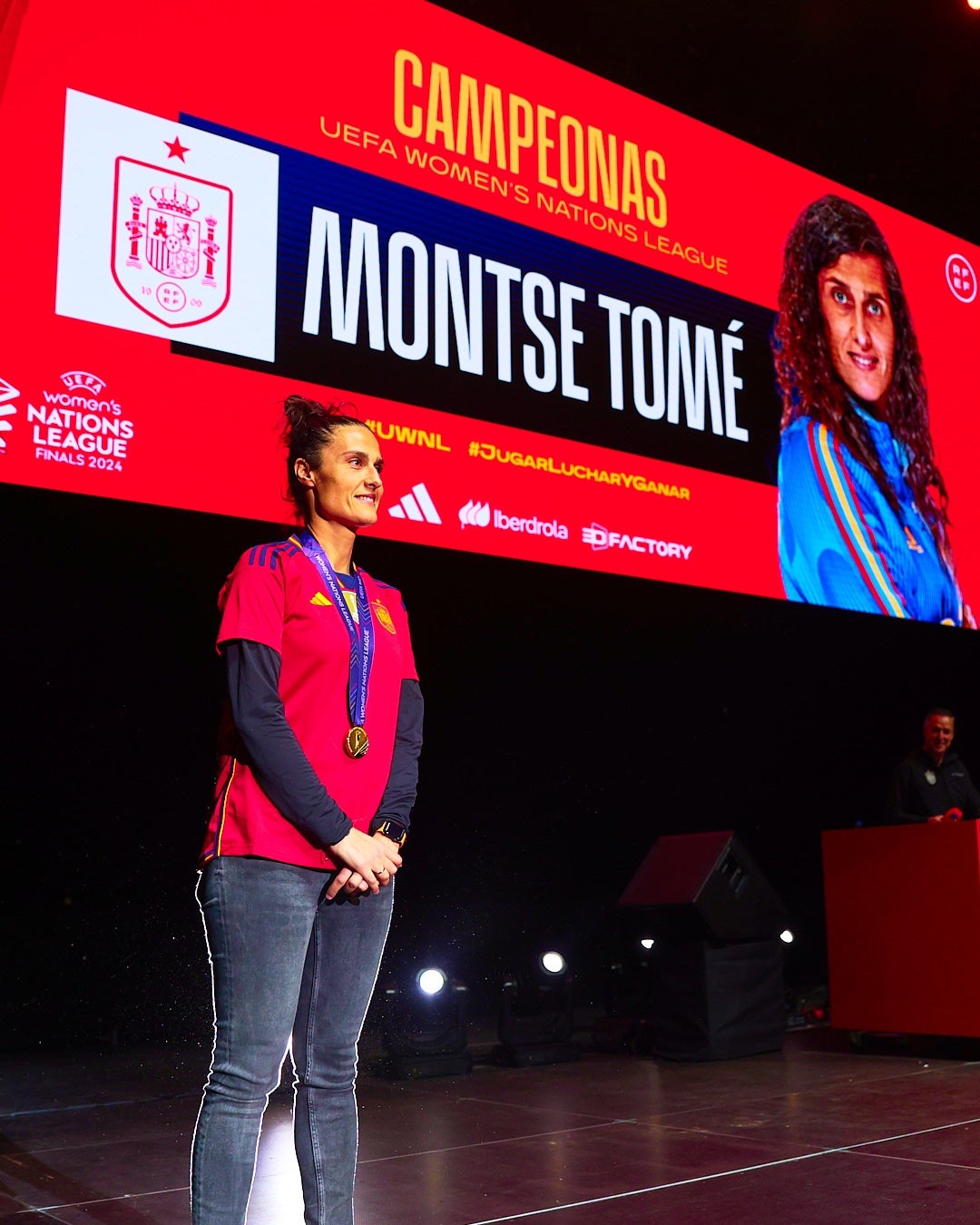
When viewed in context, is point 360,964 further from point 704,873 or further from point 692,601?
point 692,601

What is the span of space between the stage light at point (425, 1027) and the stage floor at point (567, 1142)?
4.6 inches

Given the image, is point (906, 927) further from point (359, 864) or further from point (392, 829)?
point (359, 864)

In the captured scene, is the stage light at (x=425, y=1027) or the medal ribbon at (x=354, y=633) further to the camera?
the stage light at (x=425, y=1027)

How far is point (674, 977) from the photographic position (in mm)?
4555

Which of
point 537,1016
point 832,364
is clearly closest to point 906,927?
point 537,1016

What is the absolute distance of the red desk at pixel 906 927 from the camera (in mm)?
4289

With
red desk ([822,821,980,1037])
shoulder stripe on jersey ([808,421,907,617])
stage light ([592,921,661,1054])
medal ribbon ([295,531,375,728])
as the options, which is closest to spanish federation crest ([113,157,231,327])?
medal ribbon ([295,531,375,728])

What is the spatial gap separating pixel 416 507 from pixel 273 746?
2.07 meters

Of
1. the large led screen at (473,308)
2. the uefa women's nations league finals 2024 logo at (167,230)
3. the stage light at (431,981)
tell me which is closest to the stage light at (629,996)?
the stage light at (431,981)

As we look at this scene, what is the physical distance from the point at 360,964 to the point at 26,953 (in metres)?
2.84

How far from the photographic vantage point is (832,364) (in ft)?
16.0

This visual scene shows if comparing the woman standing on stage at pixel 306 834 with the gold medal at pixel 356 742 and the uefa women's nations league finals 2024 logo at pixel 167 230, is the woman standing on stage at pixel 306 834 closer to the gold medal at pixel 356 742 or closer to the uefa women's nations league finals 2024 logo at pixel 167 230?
the gold medal at pixel 356 742

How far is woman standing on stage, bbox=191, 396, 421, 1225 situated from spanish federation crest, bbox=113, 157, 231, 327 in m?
1.71

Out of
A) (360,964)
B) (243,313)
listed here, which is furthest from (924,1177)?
(243,313)
